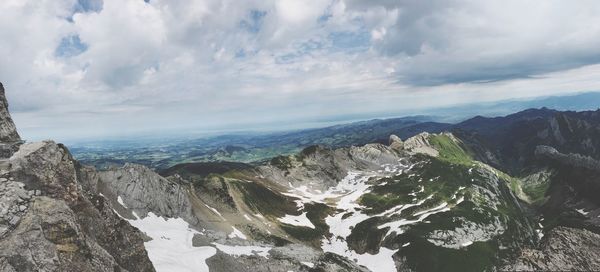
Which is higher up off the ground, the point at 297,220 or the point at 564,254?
the point at 564,254

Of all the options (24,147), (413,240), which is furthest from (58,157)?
(413,240)

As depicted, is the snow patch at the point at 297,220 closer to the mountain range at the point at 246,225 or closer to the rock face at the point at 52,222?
the mountain range at the point at 246,225

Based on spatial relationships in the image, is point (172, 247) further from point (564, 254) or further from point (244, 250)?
point (564, 254)

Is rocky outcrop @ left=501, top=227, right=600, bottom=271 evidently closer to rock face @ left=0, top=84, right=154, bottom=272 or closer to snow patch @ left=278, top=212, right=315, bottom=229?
rock face @ left=0, top=84, right=154, bottom=272

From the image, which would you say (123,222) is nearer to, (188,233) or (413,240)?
(188,233)

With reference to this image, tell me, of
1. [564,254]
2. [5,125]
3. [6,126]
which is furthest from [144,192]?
[564,254]

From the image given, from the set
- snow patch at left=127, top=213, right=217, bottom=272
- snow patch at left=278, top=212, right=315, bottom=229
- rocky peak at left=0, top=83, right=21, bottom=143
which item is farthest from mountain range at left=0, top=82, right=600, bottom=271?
snow patch at left=278, top=212, right=315, bottom=229

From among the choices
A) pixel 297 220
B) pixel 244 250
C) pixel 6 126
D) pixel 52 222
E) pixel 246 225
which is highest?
pixel 6 126
